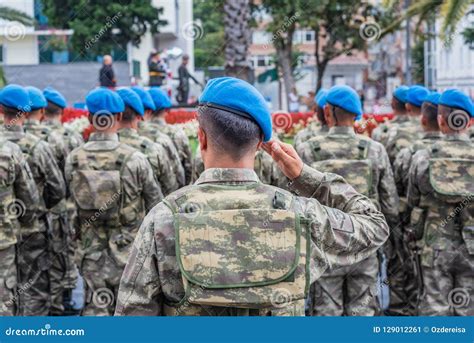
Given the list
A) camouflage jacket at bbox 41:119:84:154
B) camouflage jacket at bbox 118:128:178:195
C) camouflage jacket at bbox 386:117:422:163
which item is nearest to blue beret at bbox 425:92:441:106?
camouflage jacket at bbox 386:117:422:163

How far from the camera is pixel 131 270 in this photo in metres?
2.97

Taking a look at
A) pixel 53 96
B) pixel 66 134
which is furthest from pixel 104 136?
pixel 53 96

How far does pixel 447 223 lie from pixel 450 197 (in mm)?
294

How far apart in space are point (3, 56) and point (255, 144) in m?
46.7

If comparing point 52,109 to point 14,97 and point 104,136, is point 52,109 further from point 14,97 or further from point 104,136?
point 104,136

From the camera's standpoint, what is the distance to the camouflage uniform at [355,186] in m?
6.51

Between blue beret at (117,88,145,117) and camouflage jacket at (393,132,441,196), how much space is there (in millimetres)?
2482

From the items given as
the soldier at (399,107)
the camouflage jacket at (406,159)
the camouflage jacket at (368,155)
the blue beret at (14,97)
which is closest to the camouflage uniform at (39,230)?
the blue beret at (14,97)

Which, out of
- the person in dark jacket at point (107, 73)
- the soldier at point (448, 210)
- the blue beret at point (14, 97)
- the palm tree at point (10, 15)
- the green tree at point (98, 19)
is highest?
A: the green tree at point (98, 19)

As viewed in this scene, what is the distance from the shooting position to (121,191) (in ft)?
21.2

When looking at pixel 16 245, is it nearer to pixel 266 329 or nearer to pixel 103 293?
pixel 103 293

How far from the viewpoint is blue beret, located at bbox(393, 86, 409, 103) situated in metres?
9.27

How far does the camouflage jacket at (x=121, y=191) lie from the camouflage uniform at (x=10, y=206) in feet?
1.25

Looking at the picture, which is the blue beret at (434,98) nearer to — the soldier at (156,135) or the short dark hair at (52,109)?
the soldier at (156,135)
